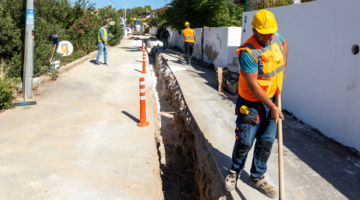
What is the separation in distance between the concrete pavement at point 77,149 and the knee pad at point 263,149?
137cm

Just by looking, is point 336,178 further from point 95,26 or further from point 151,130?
point 95,26

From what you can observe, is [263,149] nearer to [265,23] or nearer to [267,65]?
[267,65]

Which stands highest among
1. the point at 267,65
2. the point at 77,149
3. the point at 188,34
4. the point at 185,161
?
the point at 188,34

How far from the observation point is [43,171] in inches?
145

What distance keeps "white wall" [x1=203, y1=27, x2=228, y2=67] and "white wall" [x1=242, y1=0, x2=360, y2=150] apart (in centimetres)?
490

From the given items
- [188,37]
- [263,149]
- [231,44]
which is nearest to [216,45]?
[188,37]

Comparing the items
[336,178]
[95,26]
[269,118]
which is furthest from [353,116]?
[95,26]

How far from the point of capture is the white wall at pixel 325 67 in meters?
4.22

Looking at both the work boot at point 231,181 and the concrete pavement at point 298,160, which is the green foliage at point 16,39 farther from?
the work boot at point 231,181

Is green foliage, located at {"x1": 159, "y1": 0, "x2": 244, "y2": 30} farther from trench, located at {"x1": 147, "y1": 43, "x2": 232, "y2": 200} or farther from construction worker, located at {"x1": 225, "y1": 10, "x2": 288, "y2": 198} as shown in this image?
construction worker, located at {"x1": 225, "y1": 10, "x2": 288, "y2": 198}

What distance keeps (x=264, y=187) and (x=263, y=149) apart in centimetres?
44

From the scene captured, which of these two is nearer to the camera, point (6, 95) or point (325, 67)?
point (325, 67)

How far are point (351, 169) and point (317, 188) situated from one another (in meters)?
0.79

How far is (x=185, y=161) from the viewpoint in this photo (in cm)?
582
